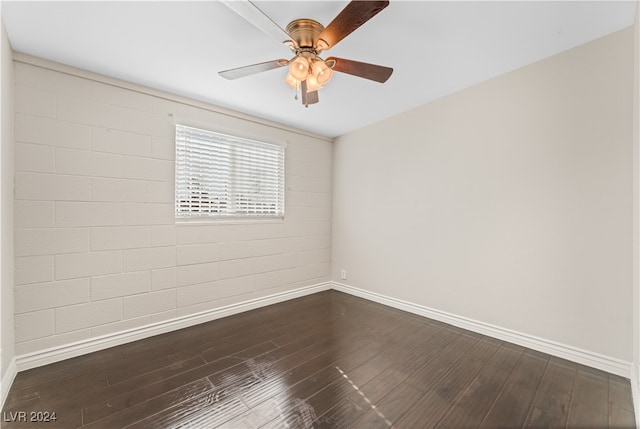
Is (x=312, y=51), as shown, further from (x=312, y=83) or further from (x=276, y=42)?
(x=276, y=42)

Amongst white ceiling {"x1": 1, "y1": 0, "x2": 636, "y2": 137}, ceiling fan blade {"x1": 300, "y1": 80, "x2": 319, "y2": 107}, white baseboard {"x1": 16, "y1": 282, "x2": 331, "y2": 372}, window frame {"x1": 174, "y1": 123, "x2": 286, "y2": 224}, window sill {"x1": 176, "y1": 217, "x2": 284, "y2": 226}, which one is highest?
white ceiling {"x1": 1, "y1": 0, "x2": 636, "y2": 137}

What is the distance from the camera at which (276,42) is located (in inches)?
81.3

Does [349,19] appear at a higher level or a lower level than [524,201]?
higher

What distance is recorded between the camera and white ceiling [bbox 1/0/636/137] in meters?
1.75

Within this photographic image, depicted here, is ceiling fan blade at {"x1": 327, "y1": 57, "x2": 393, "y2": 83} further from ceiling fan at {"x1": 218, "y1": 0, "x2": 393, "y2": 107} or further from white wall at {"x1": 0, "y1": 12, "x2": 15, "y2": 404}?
white wall at {"x1": 0, "y1": 12, "x2": 15, "y2": 404}

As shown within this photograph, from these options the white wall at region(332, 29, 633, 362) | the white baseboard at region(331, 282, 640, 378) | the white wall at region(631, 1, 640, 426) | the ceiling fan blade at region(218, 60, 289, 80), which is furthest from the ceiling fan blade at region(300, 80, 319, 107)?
the white baseboard at region(331, 282, 640, 378)

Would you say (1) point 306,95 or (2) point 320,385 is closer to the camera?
(2) point 320,385

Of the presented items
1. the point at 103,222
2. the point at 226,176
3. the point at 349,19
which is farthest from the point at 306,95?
the point at 103,222

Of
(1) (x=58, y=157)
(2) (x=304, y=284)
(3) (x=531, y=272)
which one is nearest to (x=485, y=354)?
(3) (x=531, y=272)

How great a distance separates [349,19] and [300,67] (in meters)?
0.43

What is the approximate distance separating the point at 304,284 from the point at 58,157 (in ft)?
9.86

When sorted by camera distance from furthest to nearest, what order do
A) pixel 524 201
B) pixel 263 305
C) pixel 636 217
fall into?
pixel 263 305
pixel 524 201
pixel 636 217

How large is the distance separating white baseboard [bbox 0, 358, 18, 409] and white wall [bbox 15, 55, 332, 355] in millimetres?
139

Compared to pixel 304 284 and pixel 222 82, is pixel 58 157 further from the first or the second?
pixel 304 284
